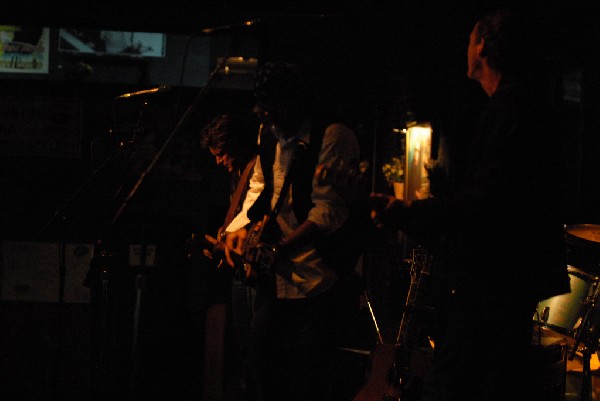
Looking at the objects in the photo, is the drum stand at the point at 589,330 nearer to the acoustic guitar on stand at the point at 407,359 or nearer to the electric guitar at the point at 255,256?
the acoustic guitar on stand at the point at 407,359

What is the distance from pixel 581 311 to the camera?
14.0ft

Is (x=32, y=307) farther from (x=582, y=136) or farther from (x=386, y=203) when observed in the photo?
(x=582, y=136)

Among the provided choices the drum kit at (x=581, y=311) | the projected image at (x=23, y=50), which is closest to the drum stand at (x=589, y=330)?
the drum kit at (x=581, y=311)

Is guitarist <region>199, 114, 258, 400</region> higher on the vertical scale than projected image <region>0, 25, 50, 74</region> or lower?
lower

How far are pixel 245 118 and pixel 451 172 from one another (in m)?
2.21

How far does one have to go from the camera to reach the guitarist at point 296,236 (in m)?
3.58

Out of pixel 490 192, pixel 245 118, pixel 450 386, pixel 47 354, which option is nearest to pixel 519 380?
pixel 450 386

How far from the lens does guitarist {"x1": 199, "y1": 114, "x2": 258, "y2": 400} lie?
4.28 m

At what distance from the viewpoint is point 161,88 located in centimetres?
406

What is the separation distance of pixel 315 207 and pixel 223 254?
102 cm

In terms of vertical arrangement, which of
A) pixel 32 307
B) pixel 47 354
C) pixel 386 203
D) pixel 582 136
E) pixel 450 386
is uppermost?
pixel 582 136

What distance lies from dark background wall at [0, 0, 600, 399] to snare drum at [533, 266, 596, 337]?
767 mm

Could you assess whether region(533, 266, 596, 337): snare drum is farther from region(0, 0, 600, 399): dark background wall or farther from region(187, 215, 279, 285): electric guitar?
region(187, 215, 279, 285): electric guitar

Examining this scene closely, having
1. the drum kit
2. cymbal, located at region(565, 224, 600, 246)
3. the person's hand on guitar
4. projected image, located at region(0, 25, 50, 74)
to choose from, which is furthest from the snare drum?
projected image, located at region(0, 25, 50, 74)
